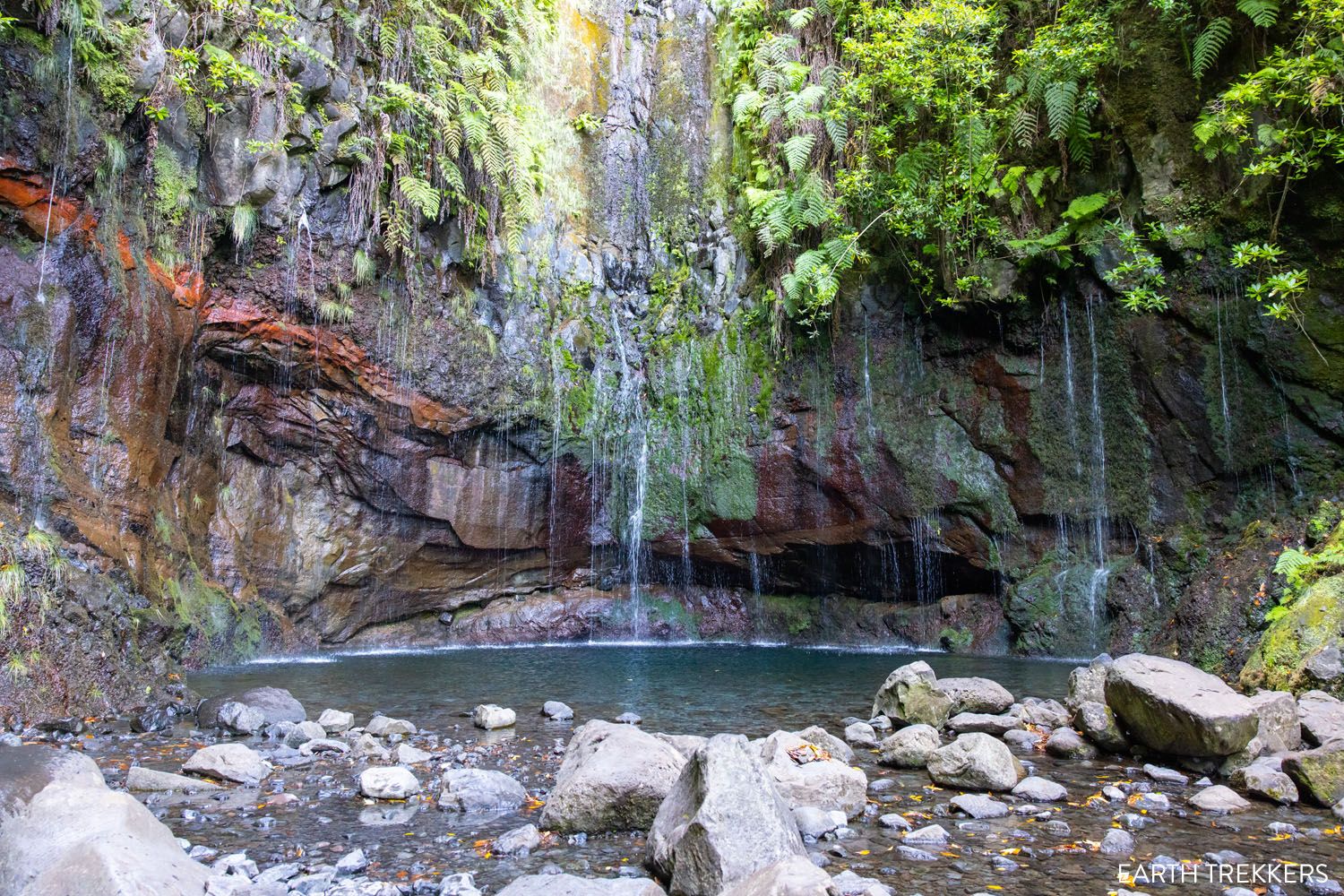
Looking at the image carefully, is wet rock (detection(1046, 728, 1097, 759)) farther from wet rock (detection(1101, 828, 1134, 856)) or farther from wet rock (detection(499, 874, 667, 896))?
wet rock (detection(499, 874, 667, 896))

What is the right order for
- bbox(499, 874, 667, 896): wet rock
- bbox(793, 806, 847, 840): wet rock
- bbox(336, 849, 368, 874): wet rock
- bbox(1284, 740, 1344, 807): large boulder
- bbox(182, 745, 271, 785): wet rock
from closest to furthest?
bbox(499, 874, 667, 896): wet rock, bbox(336, 849, 368, 874): wet rock, bbox(793, 806, 847, 840): wet rock, bbox(1284, 740, 1344, 807): large boulder, bbox(182, 745, 271, 785): wet rock

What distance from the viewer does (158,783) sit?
479cm

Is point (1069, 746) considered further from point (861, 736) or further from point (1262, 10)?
point (1262, 10)

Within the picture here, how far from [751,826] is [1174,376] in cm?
1087

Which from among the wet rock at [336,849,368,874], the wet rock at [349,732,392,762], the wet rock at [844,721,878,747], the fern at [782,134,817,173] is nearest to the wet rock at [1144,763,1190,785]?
the wet rock at [844,721,878,747]

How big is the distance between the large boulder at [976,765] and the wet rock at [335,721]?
4665 mm

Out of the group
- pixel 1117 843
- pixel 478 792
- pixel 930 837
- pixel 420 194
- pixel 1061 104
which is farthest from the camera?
pixel 420 194

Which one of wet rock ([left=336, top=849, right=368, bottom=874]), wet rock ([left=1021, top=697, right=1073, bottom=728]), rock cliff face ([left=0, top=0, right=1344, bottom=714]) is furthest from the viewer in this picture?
rock cliff face ([left=0, top=0, right=1344, bottom=714])

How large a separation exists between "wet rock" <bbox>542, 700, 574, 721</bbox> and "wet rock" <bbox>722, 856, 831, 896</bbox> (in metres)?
4.26

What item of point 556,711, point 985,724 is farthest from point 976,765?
point 556,711

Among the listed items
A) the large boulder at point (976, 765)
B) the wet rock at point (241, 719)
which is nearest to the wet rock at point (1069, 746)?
the large boulder at point (976, 765)

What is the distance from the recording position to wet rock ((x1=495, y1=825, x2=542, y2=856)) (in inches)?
153

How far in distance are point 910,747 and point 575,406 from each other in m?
10.2

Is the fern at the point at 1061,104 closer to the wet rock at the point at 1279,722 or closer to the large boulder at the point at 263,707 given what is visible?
A: the wet rock at the point at 1279,722
